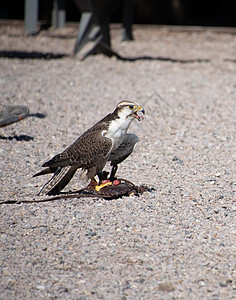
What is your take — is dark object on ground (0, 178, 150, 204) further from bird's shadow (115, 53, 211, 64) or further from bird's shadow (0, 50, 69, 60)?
bird's shadow (0, 50, 69, 60)

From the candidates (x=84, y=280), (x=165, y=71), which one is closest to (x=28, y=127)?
(x=84, y=280)

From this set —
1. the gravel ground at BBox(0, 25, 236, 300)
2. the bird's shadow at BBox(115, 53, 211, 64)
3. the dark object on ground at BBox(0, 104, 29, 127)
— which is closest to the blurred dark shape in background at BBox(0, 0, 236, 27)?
the bird's shadow at BBox(115, 53, 211, 64)

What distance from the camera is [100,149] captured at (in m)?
3.58

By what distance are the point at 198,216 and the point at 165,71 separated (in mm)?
5721

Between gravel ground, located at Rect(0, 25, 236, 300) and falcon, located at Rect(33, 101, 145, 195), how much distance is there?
18 cm

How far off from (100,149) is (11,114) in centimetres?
186

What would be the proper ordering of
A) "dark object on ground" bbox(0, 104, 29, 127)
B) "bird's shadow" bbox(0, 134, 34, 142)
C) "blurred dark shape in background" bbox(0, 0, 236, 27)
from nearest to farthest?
"dark object on ground" bbox(0, 104, 29, 127) → "bird's shadow" bbox(0, 134, 34, 142) → "blurred dark shape in background" bbox(0, 0, 236, 27)

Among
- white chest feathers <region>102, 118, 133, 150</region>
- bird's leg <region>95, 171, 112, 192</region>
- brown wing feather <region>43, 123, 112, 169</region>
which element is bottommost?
bird's leg <region>95, 171, 112, 192</region>

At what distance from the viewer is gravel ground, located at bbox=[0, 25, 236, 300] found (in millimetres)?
2807

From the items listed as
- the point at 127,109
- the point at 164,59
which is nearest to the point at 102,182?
the point at 127,109

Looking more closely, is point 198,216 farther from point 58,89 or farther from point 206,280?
point 58,89

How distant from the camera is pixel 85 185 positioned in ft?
13.8

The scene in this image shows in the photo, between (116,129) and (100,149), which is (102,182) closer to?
(100,149)

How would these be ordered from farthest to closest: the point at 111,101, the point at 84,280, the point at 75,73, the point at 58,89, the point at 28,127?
the point at 75,73 → the point at 58,89 → the point at 111,101 → the point at 28,127 → the point at 84,280
